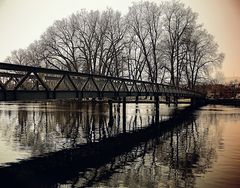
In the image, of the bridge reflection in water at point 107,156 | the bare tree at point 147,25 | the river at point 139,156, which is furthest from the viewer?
the bare tree at point 147,25

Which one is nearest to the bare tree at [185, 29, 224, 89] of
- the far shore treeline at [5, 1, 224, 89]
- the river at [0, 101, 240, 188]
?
the far shore treeline at [5, 1, 224, 89]

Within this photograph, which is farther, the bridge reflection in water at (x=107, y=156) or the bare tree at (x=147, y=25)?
the bare tree at (x=147, y=25)

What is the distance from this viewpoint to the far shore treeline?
169 feet

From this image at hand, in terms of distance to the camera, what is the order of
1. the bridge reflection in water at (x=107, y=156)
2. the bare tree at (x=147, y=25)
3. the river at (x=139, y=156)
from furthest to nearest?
1. the bare tree at (x=147, y=25)
2. the bridge reflection in water at (x=107, y=156)
3. the river at (x=139, y=156)

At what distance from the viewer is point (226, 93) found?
66.8 meters

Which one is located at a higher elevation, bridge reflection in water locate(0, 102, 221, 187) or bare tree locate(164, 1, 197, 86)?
bare tree locate(164, 1, 197, 86)

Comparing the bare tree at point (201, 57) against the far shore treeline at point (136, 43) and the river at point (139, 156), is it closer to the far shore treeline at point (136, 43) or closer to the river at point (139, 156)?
the far shore treeline at point (136, 43)

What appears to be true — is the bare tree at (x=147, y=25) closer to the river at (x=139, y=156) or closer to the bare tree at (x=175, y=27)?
the bare tree at (x=175, y=27)

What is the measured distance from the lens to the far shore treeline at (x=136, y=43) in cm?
5150

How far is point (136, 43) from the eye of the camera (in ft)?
171

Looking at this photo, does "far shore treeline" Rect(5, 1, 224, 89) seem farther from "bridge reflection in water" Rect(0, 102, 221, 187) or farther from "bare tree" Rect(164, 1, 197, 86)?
"bridge reflection in water" Rect(0, 102, 221, 187)

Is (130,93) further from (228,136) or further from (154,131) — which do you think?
(228,136)

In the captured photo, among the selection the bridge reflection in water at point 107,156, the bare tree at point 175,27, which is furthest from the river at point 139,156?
the bare tree at point 175,27

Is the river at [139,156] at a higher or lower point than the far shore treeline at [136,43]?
lower
